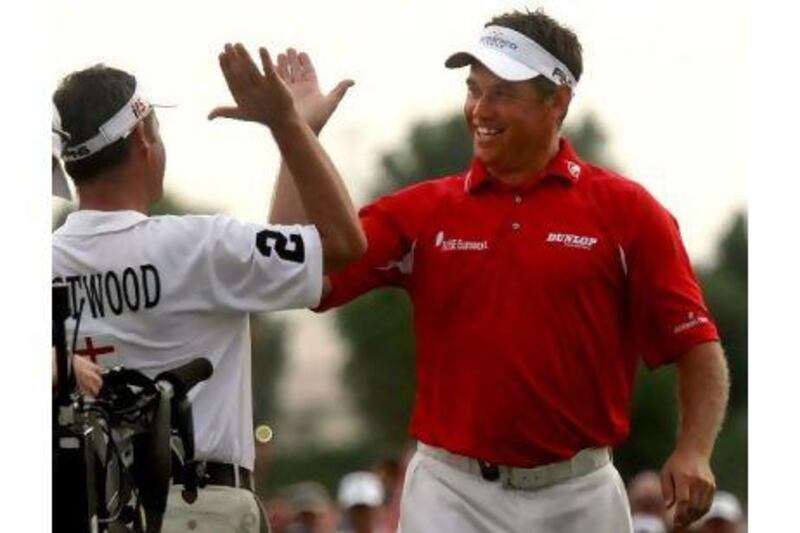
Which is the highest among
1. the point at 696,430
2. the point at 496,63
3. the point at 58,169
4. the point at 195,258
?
the point at 496,63

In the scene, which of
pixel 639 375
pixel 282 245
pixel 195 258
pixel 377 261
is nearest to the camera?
pixel 195 258

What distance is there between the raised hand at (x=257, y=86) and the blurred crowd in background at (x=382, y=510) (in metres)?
6.07

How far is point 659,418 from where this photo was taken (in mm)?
44656

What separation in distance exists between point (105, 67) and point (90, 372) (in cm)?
132

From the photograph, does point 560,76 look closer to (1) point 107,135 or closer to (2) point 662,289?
(2) point 662,289

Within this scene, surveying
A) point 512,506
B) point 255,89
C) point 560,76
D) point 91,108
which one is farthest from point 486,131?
point 91,108

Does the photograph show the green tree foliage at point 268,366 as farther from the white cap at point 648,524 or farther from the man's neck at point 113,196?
the man's neck at point 113,196

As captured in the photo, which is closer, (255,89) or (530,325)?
(255,89)

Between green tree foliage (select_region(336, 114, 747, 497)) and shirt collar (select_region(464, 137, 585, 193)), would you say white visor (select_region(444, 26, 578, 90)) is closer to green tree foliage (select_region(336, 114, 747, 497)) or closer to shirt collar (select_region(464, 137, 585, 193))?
shirt collar (select_region(464, 137, 585, 193))

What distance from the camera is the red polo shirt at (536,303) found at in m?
7.66

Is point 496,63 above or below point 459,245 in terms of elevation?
above

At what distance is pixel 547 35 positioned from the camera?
8172 mm

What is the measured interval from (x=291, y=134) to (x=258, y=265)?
14.2 inches

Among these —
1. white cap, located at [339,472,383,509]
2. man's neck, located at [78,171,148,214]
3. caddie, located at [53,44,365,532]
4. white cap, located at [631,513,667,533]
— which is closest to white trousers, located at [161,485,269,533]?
caddie, located at [53,44,365,532]
